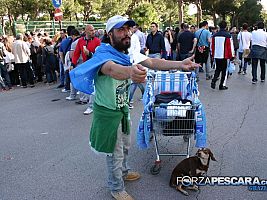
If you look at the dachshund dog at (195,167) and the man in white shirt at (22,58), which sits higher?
the man in white shirt at (22,58)

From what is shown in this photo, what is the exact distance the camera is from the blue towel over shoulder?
2973 mm

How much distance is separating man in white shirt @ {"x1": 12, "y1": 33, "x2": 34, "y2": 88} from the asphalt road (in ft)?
10.3

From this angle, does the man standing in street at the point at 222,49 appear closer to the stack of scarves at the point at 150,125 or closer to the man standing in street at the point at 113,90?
the stack of scarves at the point at 150,125

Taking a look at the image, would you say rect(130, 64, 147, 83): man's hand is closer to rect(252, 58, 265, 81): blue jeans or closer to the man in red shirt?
the man in red shirt

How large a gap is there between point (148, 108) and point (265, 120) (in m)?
3.14

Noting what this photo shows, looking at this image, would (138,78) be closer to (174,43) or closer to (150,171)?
(150,171)

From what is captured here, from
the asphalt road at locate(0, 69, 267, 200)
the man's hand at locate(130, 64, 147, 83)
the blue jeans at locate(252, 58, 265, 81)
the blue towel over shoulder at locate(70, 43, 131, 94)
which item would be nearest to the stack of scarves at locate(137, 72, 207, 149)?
the asphalt road at locate(0, 69, 267, 200)

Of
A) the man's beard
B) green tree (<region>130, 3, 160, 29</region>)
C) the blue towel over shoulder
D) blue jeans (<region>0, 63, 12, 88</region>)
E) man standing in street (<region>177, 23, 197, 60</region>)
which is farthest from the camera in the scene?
green tree (<region>130, 3, 160, 29</region>)

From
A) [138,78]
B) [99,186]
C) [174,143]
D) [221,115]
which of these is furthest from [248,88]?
[138,78]

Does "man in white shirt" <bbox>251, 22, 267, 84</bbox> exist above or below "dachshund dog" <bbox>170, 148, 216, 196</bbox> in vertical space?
above

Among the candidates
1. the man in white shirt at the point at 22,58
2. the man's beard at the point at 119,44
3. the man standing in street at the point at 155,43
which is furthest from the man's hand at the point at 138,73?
the man in white shirt at the point at 22,58

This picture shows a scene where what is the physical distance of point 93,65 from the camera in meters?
2.97

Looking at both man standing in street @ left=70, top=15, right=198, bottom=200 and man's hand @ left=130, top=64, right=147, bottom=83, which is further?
man standing in street @ left=70, top=15, right=198, bottom=200

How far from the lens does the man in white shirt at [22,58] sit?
10.5m
